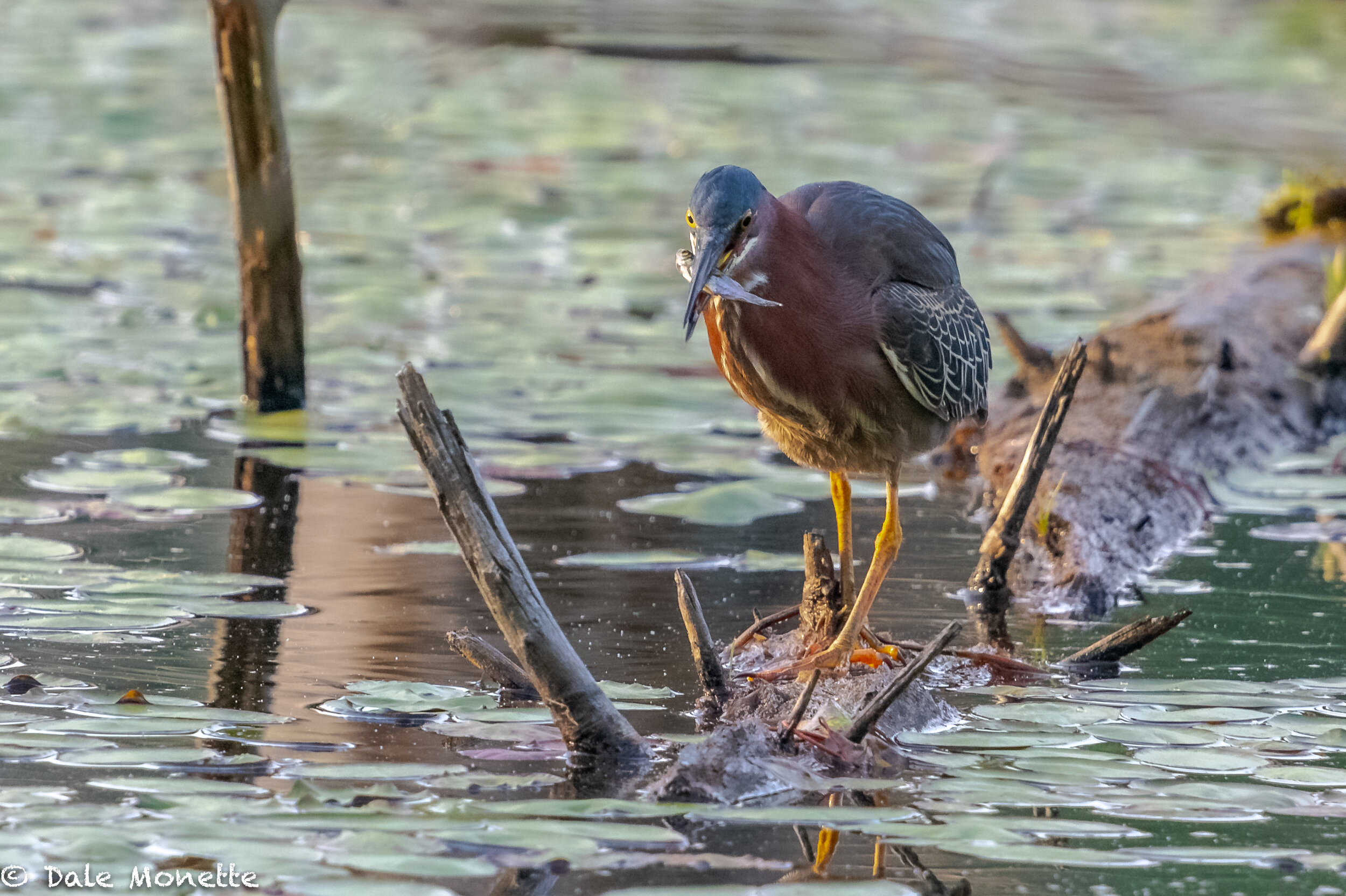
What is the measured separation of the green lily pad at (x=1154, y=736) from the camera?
11.7ft

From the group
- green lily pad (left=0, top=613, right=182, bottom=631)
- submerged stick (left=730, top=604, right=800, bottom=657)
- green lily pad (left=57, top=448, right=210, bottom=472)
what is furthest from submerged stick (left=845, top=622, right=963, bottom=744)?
green lily pad (left=57, top=448, right=210, bottom=472)

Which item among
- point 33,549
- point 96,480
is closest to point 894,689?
point 33,549

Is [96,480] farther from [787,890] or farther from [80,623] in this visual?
[787,890]

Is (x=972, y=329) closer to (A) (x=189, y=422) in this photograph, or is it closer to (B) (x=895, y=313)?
(B) (x=895, y=313)

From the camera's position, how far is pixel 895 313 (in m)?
3.95

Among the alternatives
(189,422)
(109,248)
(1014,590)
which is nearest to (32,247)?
(109,248)

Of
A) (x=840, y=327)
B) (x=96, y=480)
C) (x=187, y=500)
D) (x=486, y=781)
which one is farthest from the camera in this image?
(x=96, y=480)

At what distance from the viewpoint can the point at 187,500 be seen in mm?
5410

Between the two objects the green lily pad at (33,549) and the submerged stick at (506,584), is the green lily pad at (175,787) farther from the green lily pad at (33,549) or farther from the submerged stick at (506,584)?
the green lily pad at (33,549)

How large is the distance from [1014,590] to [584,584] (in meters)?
1.34

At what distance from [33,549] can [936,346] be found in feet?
8.49

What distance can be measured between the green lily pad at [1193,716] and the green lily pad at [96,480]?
3298 mm

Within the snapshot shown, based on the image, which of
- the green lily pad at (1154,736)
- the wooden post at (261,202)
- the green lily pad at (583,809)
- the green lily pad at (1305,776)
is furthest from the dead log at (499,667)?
the wooden post at (261,202)

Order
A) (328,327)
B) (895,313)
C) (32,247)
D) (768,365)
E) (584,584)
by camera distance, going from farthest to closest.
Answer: (32,247), (328,327), (584,584), (895,313), (768,365)
